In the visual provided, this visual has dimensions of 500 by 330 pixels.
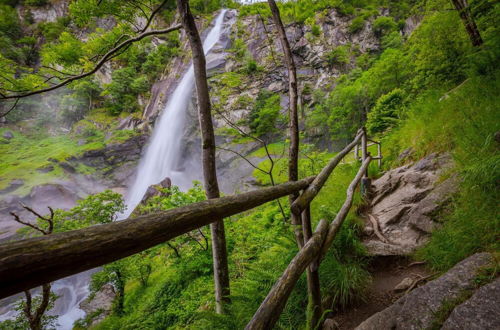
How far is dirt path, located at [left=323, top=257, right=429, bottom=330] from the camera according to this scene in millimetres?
2219

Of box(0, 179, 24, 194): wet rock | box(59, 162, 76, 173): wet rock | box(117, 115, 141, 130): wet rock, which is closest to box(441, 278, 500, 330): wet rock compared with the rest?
box(0, 179, 24, 194): wet rock

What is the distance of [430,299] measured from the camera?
5.14 ft

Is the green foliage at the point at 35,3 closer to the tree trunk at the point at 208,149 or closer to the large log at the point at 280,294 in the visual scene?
the tree trunk at the point at 208,149

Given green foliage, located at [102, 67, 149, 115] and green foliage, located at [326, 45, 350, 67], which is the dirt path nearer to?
green foliage, located at [326, 45, 350, 67]

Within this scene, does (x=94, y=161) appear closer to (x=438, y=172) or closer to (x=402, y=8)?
(x=438, y=172)

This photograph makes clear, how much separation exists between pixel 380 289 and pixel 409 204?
5.63 feet

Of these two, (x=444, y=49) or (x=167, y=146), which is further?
(x=167, y=146)

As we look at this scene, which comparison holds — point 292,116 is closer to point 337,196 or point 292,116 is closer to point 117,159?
point 337,196

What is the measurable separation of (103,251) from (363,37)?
3652 centimetres

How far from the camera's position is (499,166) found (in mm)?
2127

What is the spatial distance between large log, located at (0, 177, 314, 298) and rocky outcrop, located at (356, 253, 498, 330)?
163 centimetres

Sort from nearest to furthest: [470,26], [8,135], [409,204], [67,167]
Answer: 1. [409,204]
2. [470,26]
3. [67,167]
4. [8,135]

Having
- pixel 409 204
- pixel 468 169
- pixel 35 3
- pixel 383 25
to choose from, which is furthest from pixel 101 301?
pixel 35 3

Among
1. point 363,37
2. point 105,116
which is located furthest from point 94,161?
point 363,37
